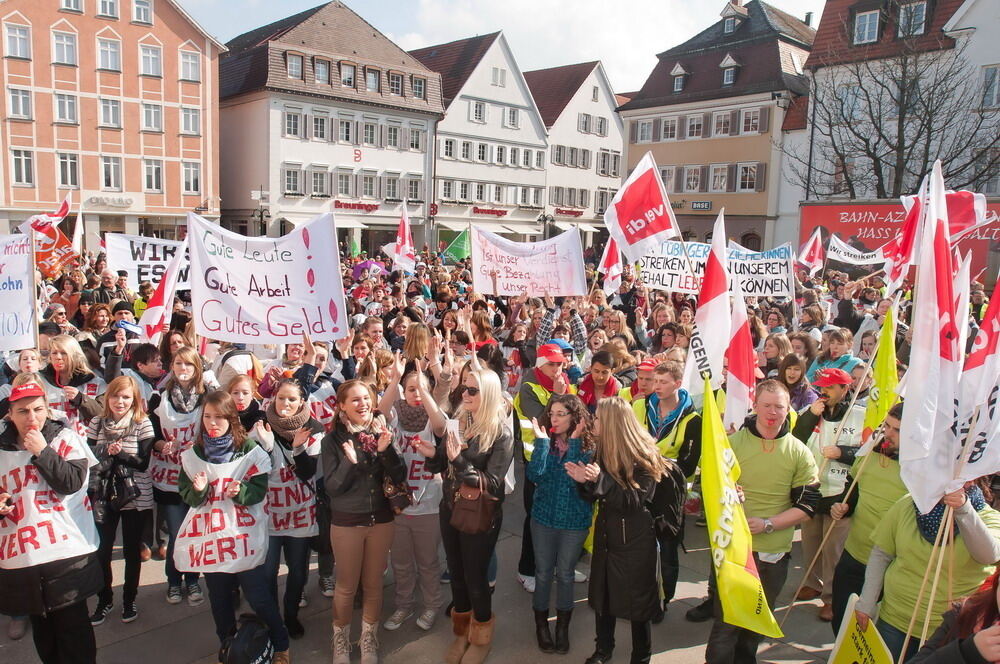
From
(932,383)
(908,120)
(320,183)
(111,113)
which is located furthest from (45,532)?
(320,183)

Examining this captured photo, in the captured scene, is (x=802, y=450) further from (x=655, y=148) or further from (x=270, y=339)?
(x=655, y=148)

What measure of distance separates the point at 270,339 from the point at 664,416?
3355 mm

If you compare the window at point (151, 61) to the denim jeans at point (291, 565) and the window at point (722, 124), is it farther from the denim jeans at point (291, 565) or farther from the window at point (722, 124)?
the denim jeans at point (291, 565)

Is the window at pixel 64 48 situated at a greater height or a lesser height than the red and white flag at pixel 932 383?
greater

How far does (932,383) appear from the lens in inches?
139

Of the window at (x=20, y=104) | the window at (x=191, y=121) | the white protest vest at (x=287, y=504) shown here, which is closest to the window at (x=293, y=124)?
the window at (x=191, y=121)

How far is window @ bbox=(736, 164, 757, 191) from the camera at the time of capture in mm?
39875

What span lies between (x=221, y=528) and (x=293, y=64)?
3797 centimetres

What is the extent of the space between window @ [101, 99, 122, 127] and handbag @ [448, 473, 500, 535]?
36.0 metres

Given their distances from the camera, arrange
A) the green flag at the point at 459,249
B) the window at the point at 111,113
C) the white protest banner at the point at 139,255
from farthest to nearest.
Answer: the window at the point at 111,113 < the green flag at the point at 459,249 < the white protest banner at the point at 139,255

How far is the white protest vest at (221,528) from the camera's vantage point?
418 cm

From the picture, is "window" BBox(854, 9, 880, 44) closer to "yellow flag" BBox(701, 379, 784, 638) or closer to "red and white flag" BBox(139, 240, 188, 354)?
"red and white flag" BBox(139, 240, 188, 354)

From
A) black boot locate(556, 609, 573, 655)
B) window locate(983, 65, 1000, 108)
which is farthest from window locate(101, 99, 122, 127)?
window locate(983, 65, 1000, 108)

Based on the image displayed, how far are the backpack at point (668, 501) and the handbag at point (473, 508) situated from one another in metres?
1.00
